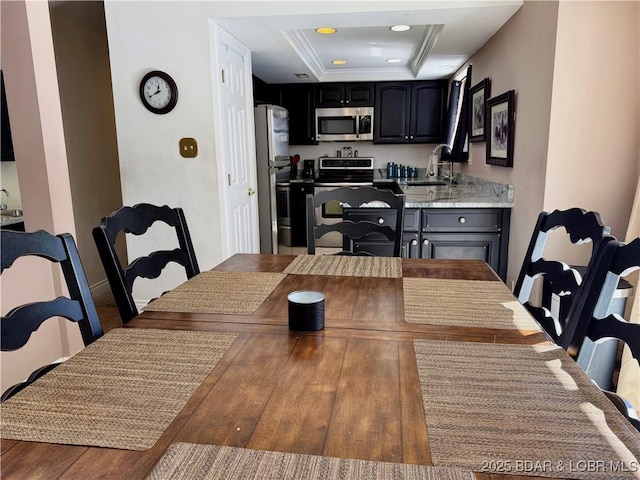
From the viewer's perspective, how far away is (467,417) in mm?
723

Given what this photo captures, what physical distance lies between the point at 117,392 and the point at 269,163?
3.67m

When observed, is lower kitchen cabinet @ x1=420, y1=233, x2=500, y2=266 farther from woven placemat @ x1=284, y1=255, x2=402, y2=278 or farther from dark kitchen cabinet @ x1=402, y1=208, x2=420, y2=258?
woven placemat @ x1=284, y1=255, x2=402, y2=278

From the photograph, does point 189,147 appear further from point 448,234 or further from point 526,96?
point 526,96

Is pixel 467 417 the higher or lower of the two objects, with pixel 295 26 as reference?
lower

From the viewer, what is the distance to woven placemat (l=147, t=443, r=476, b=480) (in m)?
0.59

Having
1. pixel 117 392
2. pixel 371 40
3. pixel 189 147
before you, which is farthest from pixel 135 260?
pixel 371 40

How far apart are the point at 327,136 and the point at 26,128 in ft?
12.9

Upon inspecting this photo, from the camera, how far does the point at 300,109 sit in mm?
5414

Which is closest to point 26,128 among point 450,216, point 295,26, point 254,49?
point 295,26

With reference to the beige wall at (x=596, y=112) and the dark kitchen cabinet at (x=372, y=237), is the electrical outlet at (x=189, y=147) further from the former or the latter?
the beige wall at (x=596, y=112)

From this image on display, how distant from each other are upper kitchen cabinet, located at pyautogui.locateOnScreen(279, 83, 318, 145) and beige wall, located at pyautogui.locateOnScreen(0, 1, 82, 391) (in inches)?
145

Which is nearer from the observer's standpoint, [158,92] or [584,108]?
[584,108]

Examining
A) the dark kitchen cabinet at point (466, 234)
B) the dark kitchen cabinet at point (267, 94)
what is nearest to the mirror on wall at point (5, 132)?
the dark kitchen cabinet at point (267, 94)

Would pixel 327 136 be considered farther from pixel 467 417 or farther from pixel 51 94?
pixel 467 417
